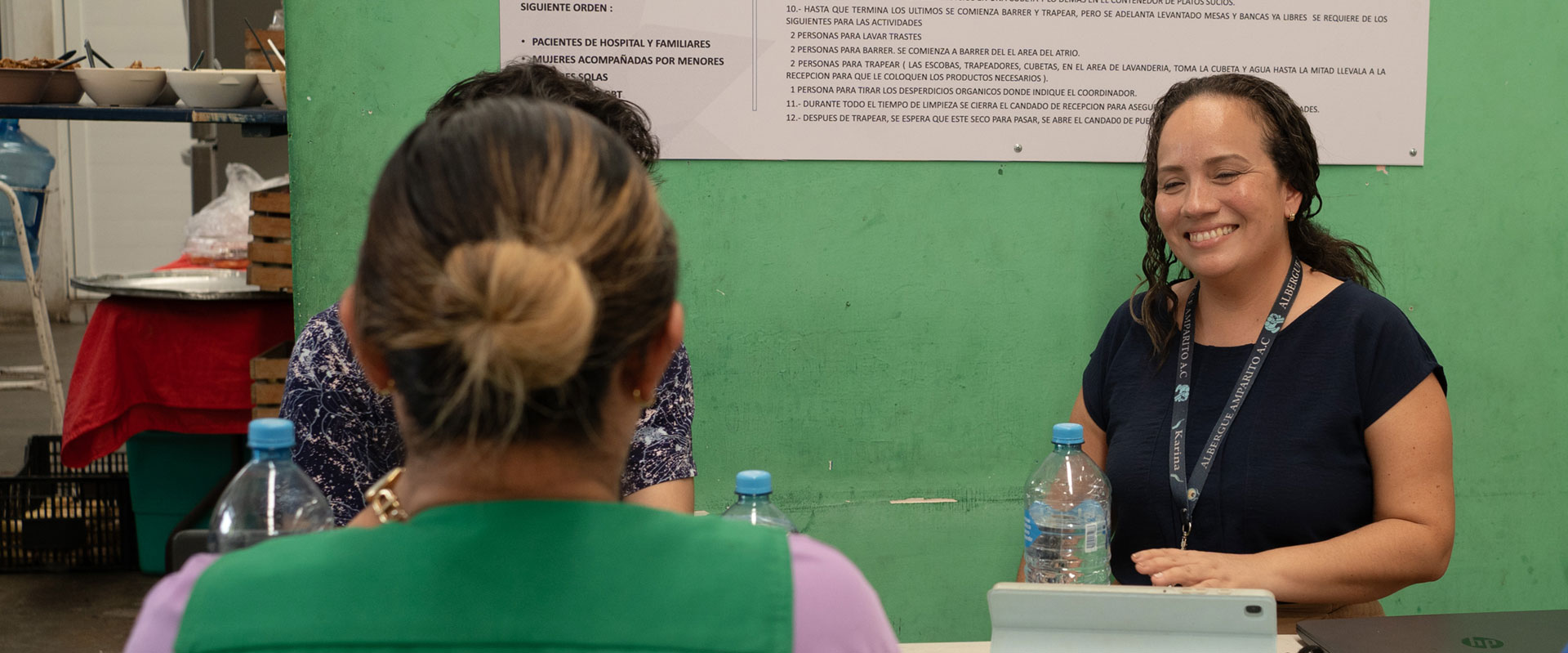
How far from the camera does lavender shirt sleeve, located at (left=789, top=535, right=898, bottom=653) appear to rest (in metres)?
0.71

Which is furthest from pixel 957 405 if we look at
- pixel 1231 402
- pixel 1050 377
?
pixel 1231 402

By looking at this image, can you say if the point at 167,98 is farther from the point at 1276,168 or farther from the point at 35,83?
the point at 1276,168

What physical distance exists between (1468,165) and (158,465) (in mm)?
3735

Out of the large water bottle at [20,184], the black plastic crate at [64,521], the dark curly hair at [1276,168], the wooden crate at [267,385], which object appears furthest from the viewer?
the large water bottle at [20,184]

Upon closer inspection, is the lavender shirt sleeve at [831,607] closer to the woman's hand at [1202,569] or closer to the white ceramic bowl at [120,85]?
the woman's hand at [1202,569]

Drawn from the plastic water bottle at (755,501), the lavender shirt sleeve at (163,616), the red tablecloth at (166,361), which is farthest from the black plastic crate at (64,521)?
the lavender shirt sleeve at (163,616)

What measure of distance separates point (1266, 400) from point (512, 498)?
1.44 m

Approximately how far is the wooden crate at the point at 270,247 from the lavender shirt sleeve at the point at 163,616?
2.75 m

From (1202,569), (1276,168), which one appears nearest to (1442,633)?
(1202,569)

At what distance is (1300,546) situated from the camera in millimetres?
1720

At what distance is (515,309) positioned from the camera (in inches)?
25.1

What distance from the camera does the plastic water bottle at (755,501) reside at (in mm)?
1467

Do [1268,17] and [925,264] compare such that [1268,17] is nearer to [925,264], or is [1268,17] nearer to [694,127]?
[925,264]

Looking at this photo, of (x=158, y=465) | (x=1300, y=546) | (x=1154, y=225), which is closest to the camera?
(x=1300, y=546)
